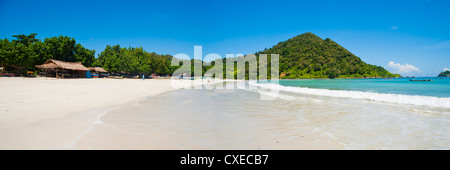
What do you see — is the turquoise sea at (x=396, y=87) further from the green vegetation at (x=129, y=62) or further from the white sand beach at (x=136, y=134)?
the green vegetation at (x=129, y=62)

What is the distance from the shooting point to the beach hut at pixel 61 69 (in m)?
37.4

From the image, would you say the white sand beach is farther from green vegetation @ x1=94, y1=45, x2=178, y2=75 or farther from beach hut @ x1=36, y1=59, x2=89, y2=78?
green vegetation @ x1=94, y1=45, x2=178, y2=75

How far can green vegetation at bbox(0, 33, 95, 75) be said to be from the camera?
37.7m

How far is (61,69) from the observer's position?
39.4 m

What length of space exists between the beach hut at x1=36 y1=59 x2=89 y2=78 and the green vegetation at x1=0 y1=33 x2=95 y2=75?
9.89 ft

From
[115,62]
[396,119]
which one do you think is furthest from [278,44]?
[396,119]

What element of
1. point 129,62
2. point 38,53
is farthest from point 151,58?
point 38,53

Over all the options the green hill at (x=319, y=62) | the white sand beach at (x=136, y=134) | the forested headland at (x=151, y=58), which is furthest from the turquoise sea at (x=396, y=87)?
the green hill at (x=319, y=62)

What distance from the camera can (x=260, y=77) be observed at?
344 feet

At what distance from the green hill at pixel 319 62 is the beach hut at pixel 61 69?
301 feet

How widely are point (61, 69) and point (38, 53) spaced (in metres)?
8.54
